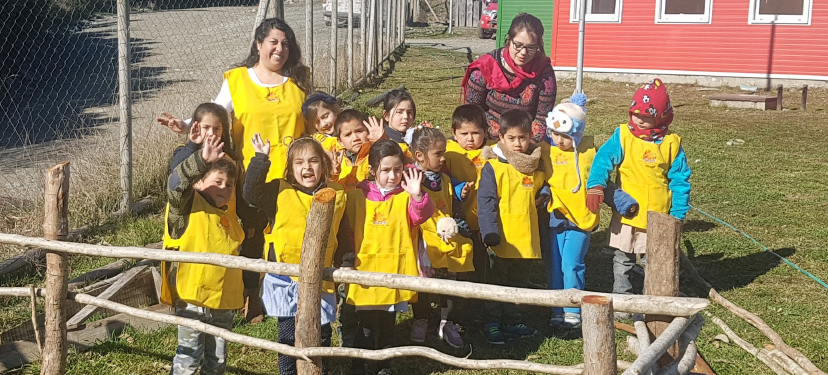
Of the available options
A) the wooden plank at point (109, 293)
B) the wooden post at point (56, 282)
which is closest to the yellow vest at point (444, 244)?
the wooden post at point (56, 282)

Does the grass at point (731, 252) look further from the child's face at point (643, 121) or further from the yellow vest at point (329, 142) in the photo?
the child's face at point (643, 121)

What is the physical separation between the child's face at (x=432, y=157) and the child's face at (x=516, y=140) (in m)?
0.42

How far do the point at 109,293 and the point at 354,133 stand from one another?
176 cm

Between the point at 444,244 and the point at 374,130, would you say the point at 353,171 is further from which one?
the point at 444,244

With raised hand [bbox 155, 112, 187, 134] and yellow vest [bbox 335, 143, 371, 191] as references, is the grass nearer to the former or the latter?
yellow vest [bbox 335, 143, 371, 191]

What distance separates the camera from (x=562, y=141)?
4.91 m

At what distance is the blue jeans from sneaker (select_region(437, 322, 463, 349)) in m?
0.76

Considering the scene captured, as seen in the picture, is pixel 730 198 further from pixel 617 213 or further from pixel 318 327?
pixel 318 327

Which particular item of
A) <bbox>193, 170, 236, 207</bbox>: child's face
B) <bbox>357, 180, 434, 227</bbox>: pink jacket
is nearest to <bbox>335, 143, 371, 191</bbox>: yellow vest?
<bbox>357, 180, 434, 227</bbox>: pink jacket

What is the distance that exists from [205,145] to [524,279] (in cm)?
222

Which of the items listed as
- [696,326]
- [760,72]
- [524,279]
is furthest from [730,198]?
[760,72]

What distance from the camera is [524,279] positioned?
5051 mm

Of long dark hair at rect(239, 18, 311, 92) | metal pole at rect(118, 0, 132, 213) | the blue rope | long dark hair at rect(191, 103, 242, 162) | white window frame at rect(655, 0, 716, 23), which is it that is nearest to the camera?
long dark hair at rect(191, 103, 242, 162)

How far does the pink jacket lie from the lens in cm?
411
